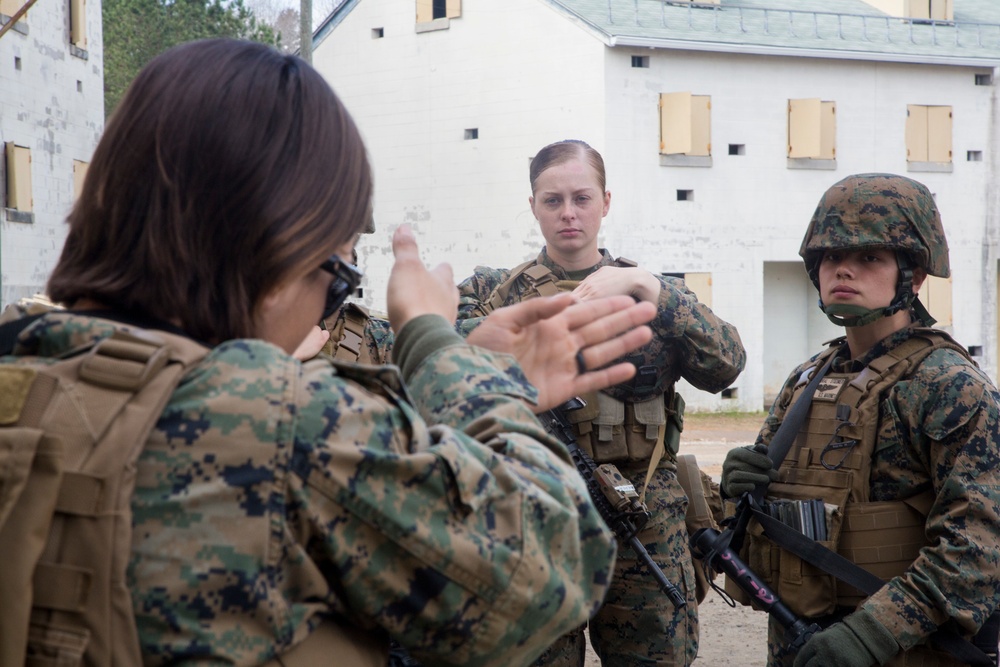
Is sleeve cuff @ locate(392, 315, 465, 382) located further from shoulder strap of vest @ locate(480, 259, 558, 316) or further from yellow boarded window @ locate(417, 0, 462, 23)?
yellow boarded window @ locate(417, 0, 462, 23)

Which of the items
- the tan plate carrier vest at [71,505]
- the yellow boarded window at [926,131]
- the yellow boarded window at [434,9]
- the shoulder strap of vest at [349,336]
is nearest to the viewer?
the tan plate carrier vest at [71,505]

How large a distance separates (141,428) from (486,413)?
0.45 metres

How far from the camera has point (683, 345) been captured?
3.98 metres

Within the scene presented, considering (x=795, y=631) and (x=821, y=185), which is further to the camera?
(x=821, y=185)

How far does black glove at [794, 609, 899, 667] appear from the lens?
289 centimetres

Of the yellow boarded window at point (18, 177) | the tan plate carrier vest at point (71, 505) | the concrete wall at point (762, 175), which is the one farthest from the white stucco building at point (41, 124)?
the tan plate carrier vest at point (71, 505)

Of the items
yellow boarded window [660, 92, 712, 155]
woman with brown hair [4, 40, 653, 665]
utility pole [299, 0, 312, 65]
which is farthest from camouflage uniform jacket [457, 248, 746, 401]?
yellow boarded window [660, 92, 712, 155]

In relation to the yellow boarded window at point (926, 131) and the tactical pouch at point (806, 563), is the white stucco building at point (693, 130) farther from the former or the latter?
the tactical pouch at point (806, 563)

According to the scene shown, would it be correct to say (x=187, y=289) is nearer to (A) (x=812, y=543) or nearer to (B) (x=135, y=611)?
(B) (x=135, y=611)

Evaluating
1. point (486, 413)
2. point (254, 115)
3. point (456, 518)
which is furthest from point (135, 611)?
point (254, 115)

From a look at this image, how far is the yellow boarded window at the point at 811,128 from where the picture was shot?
1980 centimetres

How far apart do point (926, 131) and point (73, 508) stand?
22.0m

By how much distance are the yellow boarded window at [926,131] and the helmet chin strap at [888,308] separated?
19.0 m

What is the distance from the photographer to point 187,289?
1.30m
